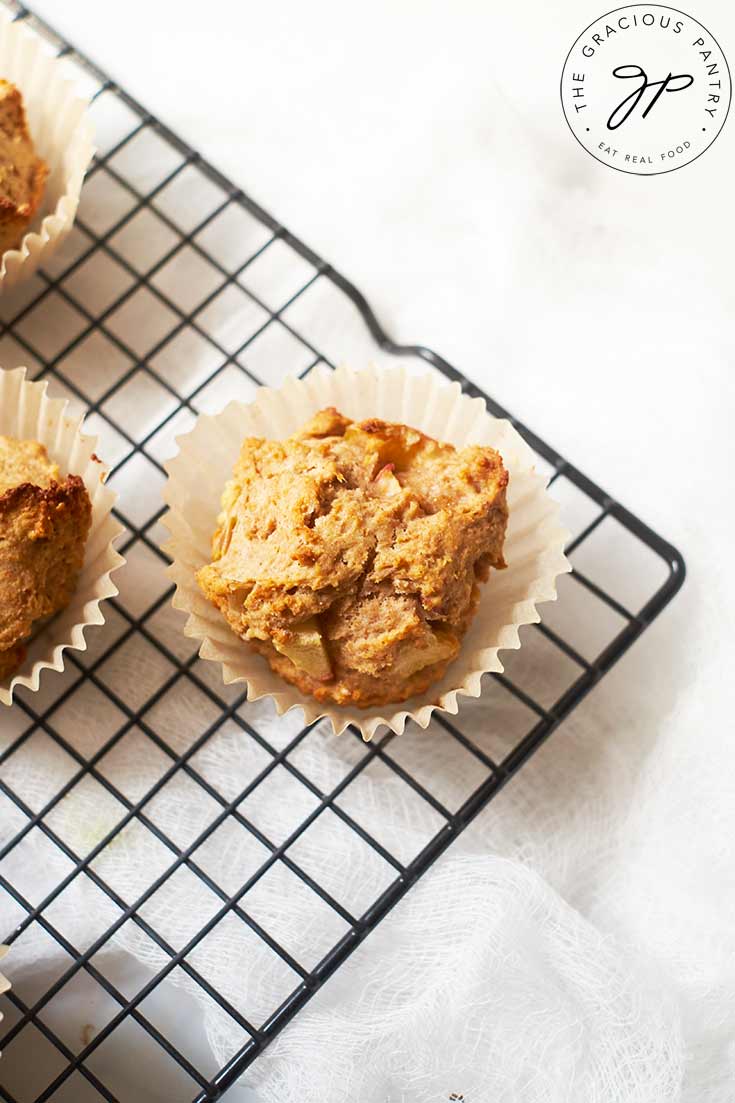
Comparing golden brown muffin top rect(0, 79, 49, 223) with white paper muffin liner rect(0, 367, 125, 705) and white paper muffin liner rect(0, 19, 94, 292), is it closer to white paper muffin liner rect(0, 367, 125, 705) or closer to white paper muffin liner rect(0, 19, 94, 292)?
white paper muffin liner rect(0, 19, 94, 292)

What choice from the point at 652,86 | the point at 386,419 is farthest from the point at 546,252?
the point at 386,419

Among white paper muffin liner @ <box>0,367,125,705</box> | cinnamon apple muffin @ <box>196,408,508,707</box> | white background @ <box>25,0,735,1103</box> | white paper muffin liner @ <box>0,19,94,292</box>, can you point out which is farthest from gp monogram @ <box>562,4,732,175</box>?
white paper muffin liner @ <box>0,367,125,705</box>

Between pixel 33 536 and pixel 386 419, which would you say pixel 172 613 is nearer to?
pixel 33 536

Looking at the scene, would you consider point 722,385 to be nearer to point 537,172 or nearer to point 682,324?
point 682,324

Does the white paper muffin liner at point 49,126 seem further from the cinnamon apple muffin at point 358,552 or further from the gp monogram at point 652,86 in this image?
the gp monogram at point 652,86

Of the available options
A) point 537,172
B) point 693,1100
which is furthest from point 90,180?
point 693,1100

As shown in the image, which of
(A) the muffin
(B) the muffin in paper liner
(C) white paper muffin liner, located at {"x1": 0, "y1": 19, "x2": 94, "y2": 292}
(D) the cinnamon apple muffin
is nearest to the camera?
(D) the cinnamon apple muffin

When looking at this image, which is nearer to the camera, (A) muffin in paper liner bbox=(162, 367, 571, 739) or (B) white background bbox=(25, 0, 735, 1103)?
(A) muffin in paper liner bbox=(162, 367, 571, 739)

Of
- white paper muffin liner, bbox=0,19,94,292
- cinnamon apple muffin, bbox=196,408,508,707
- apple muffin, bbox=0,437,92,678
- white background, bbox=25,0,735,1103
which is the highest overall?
white background, bbox=25,0,735,1103
